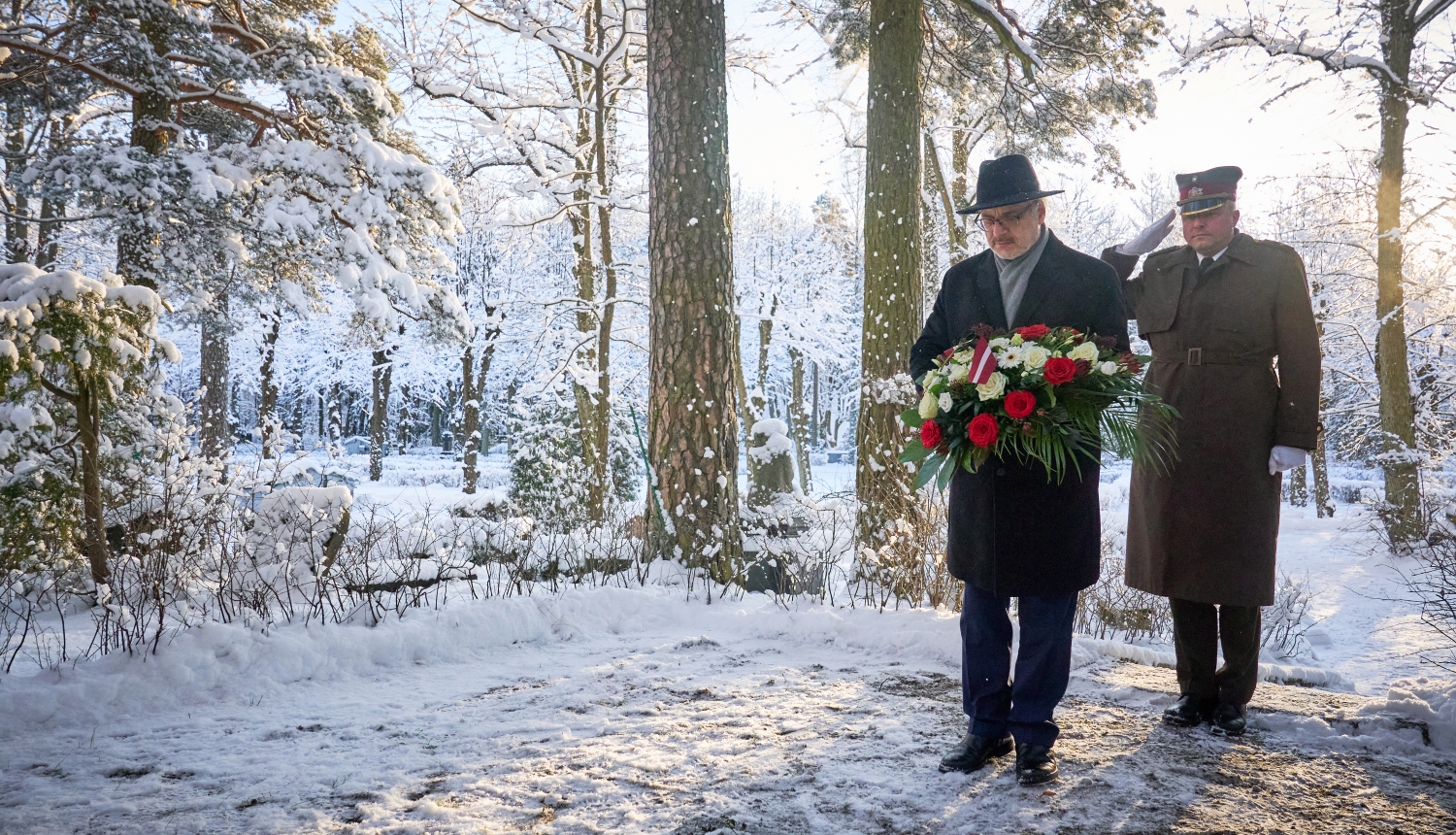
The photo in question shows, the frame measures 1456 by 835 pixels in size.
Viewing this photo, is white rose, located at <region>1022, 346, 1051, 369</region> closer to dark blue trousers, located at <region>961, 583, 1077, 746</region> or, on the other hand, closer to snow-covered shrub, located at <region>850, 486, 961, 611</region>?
dark blue trousers, located at <region>961, 583, 1077, 746</region>

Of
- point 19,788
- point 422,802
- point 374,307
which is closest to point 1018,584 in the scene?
point 422,802

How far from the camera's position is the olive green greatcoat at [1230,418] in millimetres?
2777

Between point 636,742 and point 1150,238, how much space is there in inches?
111

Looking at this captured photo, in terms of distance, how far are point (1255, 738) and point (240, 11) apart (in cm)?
1134

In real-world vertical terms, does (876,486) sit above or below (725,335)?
below

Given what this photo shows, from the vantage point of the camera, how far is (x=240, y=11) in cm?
888

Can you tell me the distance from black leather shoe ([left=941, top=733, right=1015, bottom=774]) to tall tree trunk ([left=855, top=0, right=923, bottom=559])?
3969 mm

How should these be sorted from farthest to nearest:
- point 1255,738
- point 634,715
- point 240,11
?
1. point 240,11
2. point 634,715
3. point 1255,738

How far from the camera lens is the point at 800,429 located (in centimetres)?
1758

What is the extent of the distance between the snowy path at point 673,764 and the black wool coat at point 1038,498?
2.07 feet

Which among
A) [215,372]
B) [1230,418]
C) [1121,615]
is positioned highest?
[215,372]

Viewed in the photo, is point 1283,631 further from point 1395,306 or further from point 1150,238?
point 1395,306

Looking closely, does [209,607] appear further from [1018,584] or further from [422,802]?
[1018,584]

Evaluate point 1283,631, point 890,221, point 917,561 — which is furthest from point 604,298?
point 1283,631
